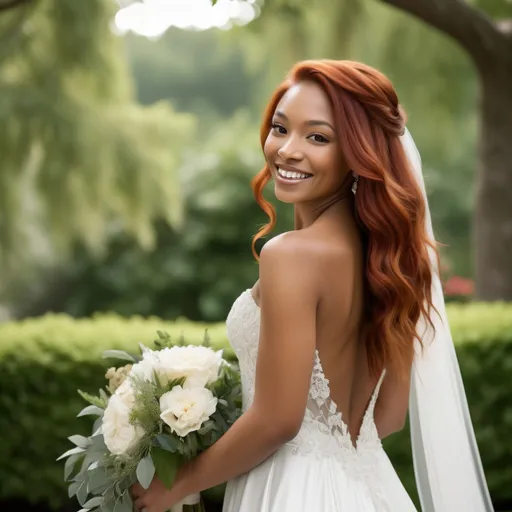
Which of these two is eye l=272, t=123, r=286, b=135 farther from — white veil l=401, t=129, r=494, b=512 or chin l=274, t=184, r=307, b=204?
white veil l=401, t=129, r=494, b=512

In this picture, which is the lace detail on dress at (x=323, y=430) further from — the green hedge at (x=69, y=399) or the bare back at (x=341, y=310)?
the green hedge at (x=69, y=399)

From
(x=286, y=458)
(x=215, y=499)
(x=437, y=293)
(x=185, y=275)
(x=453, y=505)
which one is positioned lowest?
(x=185, y=275)

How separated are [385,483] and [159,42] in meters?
24.8

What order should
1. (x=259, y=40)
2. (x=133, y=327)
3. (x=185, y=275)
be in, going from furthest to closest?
(x=185, y=275)
(x=259, y=40)
(x=133, y=327)

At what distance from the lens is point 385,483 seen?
2.42 m

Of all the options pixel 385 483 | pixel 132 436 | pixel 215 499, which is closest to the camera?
pixel 132 436

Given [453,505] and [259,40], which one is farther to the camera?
[259,40]

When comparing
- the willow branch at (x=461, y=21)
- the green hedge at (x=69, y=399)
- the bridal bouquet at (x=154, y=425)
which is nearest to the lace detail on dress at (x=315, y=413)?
the bridal bouquet at (x=154, y=425)

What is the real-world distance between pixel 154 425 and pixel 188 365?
180 mm

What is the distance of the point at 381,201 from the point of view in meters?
2.21

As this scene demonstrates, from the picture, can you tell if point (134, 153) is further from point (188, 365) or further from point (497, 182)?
point (188, 365)

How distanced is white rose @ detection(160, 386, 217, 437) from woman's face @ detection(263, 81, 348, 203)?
22.4 inches

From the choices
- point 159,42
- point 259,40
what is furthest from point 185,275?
point 159,42

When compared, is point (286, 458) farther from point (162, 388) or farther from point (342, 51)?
point (342, 51)
